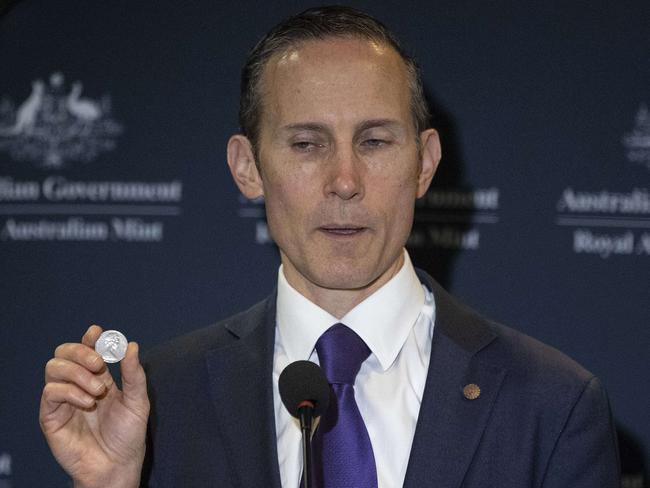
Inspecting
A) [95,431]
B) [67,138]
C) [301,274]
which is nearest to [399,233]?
[301,274]

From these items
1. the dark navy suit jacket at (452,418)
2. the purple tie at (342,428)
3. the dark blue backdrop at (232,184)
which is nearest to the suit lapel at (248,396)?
the dark navy suit jacket at (452,418)

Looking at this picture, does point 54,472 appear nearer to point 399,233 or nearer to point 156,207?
point 156,207

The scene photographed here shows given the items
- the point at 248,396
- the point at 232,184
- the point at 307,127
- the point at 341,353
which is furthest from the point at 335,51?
the point at 232,184

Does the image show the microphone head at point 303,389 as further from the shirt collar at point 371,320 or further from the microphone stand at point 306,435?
the shirt collar at point 371,320

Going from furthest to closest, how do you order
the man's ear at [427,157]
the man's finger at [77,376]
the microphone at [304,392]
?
1. the man's ear at [427,157]
2. the man's finger at [77,376]
3. the microphone at [304,392]

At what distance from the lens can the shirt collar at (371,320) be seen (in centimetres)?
262

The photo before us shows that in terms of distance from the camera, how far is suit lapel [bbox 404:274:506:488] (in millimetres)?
2402

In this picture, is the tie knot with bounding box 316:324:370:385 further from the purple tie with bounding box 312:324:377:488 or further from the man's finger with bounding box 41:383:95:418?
the man's finger with bounding box 41:383:95:418

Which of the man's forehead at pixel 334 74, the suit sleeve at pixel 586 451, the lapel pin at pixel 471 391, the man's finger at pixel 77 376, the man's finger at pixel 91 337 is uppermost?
the man's forehead at pixel 334 74

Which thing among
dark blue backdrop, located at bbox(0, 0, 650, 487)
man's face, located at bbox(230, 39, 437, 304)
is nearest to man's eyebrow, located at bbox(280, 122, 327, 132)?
man's face, located at bbox(230, 39, 437, 304)

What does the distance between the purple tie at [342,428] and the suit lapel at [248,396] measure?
106 millimetres

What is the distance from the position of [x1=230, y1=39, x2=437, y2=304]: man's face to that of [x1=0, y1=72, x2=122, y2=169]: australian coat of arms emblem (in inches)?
50.4

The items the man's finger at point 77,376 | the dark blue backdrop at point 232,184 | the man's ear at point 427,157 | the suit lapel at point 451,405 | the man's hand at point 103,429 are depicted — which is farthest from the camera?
the dark blue backdrop at point 232,184

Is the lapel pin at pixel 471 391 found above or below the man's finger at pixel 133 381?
below
